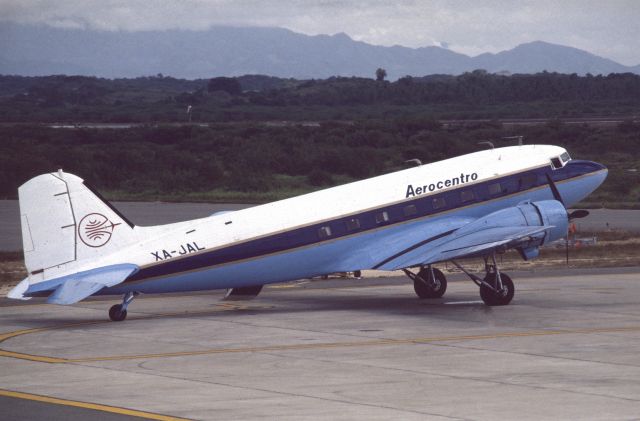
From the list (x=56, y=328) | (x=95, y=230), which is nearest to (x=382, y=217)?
(x=95, y=230)

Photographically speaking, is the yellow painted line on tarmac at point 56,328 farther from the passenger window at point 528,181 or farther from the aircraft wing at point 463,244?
the passenger window at point 528,181

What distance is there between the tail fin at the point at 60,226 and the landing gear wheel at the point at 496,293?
35.6 ft

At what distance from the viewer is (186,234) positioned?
32.1 m

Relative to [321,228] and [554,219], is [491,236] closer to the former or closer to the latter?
[554,219]

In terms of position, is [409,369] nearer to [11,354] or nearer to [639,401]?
[639,401]

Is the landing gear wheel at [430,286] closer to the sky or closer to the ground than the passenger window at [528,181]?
closer to the ground

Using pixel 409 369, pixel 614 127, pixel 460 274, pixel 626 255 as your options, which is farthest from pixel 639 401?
pixel 614 127

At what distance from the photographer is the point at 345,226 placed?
3419 centimetres

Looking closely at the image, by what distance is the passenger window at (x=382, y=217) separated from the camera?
3469 centimetres

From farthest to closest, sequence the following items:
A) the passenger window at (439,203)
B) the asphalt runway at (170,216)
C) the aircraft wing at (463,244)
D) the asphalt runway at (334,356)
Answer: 1. the asphalt runway at (170,216)
2. the passenger window at (439,203)
3. the aircraft wing at (463,244)
4. the asphalt runway at (334,356)

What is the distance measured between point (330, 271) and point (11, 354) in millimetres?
10597

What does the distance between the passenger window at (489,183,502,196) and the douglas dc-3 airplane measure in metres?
0.03

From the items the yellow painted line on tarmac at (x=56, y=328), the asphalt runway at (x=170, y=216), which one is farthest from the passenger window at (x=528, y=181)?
the asphalt runway at (x=170, y=216)

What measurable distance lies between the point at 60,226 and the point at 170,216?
3479cm
